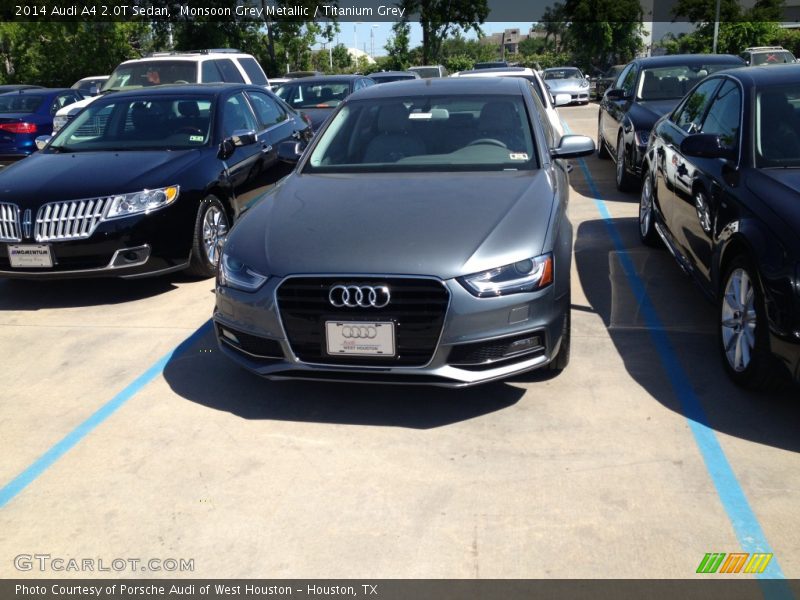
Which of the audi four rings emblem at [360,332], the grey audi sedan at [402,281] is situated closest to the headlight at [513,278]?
the grey audi sedan at [402,281]

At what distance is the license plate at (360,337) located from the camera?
159 inches

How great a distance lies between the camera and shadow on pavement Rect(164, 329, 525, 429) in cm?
443

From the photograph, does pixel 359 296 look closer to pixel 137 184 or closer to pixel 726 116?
pixel 726 116

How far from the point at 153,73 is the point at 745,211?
1152 centimetres

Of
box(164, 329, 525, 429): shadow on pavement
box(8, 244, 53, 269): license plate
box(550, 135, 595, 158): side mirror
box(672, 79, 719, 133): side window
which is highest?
box(672, 79, 719, 133): side window

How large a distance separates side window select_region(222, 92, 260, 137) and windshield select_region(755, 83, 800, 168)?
4437 mm

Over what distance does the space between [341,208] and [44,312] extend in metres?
2.97

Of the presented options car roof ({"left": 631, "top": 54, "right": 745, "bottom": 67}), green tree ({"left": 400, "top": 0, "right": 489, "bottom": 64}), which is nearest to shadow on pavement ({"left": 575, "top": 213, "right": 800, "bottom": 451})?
car roof ({"left": 631, "top": 54, "right": 745, "bottom": 67})

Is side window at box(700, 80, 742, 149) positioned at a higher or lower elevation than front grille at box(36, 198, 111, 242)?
higher

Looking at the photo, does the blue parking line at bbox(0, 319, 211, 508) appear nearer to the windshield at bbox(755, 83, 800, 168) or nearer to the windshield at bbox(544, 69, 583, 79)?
the windshield at bbox(755, 83, 800, 168)

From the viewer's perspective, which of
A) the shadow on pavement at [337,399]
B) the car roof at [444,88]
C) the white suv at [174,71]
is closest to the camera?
the shadow on pavement at [337,399]

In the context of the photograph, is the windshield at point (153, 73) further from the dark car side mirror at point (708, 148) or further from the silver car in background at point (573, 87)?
the silver car in background at point (573, 87)

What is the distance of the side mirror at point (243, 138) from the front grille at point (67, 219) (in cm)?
153
